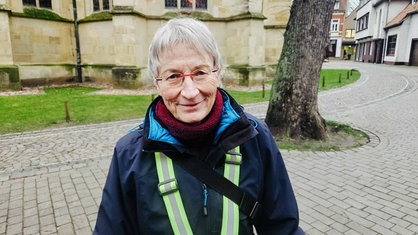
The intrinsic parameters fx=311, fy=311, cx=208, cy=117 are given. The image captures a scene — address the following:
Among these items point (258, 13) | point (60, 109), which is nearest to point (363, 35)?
point (258, 13)

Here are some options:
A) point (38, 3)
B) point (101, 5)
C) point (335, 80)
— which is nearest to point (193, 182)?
point (101, 5)

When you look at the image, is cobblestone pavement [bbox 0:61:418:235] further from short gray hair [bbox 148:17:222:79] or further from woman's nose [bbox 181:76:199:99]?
short gray hair [bbox 148:17:222:79]

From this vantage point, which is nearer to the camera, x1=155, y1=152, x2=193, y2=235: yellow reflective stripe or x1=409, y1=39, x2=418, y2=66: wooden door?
x1=155, y1=152, x2=193, y2=235: yellow reflective stripe

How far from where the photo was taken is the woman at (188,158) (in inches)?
60.6

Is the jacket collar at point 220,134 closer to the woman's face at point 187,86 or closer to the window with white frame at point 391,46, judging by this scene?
the woman's face at point 187,86

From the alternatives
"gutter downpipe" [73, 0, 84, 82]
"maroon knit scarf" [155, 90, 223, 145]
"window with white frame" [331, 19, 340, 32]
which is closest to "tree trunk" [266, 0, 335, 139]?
"maroon knit scarf" [155, 90, 223, 145]

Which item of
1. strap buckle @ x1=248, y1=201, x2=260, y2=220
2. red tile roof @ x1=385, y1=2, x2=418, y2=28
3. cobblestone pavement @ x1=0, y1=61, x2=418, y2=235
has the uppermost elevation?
red tile roof @ x1=385, y1=2, x2=418, y2=28

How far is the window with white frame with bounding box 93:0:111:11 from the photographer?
16.4 m

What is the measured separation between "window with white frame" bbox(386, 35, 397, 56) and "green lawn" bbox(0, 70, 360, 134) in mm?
29758

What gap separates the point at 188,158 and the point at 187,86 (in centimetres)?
38

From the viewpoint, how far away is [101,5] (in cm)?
1656

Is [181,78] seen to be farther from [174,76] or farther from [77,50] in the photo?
[77,50]

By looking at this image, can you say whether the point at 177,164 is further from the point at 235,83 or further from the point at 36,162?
the point at 235,83

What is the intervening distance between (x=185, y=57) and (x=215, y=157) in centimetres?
53
